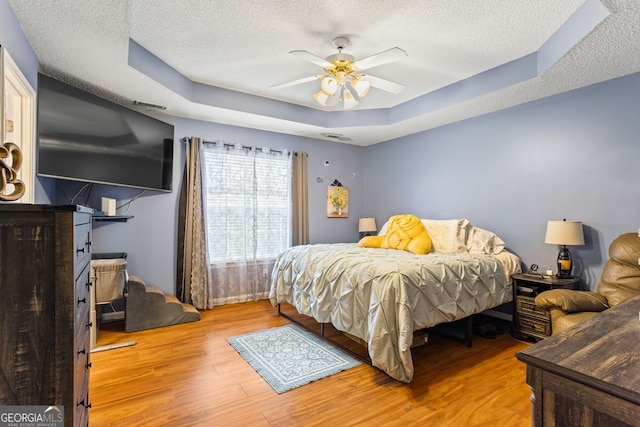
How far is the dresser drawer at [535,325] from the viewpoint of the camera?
291cm

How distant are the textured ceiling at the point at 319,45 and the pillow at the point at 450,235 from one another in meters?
1.34

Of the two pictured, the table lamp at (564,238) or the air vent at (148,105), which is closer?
the table lamp at (564,238)

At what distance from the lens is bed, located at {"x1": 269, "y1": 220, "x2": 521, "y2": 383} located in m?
2.28

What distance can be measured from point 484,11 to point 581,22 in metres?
0.65

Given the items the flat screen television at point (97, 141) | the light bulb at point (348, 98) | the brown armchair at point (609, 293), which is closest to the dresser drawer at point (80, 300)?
the flat screen television at point (97, 141)

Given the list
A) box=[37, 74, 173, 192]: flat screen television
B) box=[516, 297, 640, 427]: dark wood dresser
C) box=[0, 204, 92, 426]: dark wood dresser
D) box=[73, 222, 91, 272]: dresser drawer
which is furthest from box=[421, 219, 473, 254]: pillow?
box=[0, 204, 92, 426]: dark wood dresser

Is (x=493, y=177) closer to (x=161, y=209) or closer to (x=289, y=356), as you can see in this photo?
(x=289, y=356)

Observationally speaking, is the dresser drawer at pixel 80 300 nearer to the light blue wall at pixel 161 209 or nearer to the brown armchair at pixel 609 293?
the light blue wall at pixel 161 209

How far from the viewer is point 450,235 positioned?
3754mm

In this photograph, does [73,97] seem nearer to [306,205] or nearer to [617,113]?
[306,205]

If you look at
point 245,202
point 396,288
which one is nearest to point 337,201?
point 245,202

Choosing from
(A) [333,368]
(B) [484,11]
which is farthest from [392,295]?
(B) [484,11]

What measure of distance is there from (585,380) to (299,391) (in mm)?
1830

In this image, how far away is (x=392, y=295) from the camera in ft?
7.57
